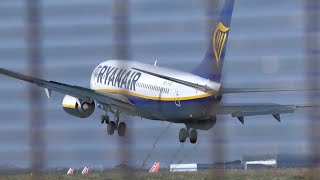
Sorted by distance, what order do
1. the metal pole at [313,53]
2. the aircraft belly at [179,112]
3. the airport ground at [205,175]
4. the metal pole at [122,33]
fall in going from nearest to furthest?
the metal pole at [313,53], the metal pole at [122,33], the airport ground at [205,175], the aircraft belly at [179,112]

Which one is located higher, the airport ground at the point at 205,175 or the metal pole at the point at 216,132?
the metal pole at the point at 216,132

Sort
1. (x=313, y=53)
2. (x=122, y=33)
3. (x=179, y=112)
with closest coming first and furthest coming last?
(x=313, y=53), (x=122, y=33), (x=179, y=112)

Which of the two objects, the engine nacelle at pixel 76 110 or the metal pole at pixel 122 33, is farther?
the engine nacelle at pixel 76 110

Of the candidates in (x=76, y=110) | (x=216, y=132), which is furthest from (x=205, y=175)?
(x=216, y=132)

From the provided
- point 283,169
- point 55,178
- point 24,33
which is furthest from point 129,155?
point 283,169

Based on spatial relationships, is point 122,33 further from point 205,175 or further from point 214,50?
point 205,175

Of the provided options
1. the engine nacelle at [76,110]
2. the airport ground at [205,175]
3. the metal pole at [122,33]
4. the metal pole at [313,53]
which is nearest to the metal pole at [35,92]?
the airport ground at [205,175]

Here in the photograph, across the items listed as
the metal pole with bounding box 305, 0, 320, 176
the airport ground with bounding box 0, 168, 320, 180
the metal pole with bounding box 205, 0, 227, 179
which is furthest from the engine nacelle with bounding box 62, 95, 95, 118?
the metal pole with bounding box 305, 0, 320, 176

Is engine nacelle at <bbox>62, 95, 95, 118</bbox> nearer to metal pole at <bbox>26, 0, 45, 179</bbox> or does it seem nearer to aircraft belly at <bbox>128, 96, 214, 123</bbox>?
aircraft belly at <bbox>128, 96, 214, 123</bbox>

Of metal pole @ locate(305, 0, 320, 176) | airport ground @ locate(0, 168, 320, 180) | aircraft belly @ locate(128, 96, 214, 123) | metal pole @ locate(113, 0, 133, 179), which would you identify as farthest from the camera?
aircraft belly @ locate(128, 96, 214, 123)

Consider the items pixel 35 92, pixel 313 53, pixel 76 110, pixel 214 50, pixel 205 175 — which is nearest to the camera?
pixel 313 53

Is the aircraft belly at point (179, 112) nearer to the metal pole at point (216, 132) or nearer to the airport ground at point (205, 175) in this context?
the airport ground at point (205, 175)

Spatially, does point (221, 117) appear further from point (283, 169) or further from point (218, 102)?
point (283, 169)

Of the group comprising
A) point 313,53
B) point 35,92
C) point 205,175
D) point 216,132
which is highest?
point 313,53
